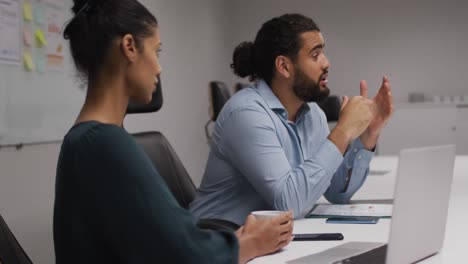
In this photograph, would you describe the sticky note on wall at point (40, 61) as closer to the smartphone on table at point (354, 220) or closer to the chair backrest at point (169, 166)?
the chair backrest at point (169, 166)

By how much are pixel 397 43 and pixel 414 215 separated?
566 cm

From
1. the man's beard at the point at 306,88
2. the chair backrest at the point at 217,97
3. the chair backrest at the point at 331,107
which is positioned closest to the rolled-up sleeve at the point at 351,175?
the man's beard at the point at 306,88

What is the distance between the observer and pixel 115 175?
1.00 metres

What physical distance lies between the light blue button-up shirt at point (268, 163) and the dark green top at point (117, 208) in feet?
2.45

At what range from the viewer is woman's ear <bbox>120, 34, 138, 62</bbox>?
114 centimetres

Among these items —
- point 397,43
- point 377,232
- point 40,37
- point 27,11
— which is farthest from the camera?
point 397,43

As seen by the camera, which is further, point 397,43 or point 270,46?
point 397,43

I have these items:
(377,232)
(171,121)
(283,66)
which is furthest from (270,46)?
(171,121)

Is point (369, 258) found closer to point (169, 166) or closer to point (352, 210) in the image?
point (352, 210)

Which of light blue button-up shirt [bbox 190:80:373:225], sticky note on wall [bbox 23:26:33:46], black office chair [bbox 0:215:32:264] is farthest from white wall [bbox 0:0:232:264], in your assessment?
black office chair [bbox 0:215:32:264]

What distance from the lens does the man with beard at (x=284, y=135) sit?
1809 millimetres

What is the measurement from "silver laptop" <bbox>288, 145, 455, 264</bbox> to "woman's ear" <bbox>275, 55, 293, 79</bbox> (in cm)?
88

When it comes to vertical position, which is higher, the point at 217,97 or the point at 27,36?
the point at 27,36

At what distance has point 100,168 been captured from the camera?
1009mm
